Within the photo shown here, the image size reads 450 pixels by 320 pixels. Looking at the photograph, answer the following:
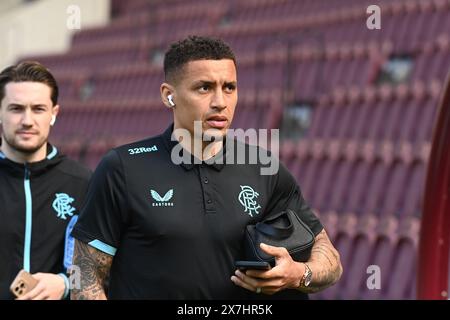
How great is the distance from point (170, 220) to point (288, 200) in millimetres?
376

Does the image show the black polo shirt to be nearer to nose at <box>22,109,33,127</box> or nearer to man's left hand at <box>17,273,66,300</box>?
man's left hand at <box>17,273,66,300</box>

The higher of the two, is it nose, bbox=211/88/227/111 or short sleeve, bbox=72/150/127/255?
nose, bbox=211/88/227/111

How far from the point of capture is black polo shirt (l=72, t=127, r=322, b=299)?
2900mm

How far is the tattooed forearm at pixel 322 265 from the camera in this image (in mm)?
2883

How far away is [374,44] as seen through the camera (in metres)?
8.98

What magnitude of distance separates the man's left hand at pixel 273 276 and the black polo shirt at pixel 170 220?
19 cm

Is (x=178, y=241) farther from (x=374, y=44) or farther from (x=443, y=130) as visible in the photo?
(x=374, y=44)

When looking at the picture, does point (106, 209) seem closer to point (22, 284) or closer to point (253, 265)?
point (253, 265)

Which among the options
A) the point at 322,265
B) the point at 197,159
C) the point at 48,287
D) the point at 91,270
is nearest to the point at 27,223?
the point at 48,287

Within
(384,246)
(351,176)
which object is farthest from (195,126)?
(351,176)

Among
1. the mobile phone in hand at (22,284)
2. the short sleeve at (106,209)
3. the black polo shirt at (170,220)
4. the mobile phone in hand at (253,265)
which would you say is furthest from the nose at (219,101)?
the mobile phone in hand at (22,284)

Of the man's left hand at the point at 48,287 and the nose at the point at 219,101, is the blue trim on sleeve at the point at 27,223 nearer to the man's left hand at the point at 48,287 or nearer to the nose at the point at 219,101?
the man's left hand at the point at 48,287

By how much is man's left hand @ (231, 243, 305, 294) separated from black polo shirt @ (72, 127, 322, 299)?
185mm

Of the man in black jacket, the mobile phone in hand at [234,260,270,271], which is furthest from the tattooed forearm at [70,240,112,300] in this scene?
the man in black jacket
